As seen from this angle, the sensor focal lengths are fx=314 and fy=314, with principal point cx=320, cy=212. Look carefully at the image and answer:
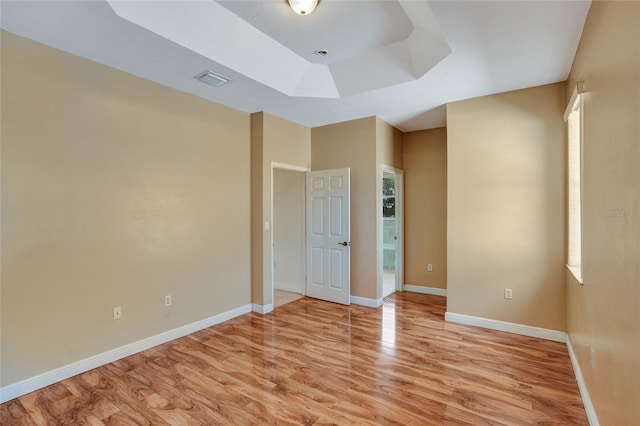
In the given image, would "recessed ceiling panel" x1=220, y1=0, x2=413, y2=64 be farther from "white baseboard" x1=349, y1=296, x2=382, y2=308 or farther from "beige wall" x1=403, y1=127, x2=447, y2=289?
"white baseboard" x1=349, y1=296, x2=382, y2=308

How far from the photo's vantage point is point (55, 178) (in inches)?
99.8

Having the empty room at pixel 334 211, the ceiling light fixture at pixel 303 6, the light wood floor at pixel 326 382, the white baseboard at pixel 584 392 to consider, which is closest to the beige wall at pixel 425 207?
the empty room at pixel 334 211

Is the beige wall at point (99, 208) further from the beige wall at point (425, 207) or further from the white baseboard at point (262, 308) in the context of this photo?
the beige wall at point (425, 207)

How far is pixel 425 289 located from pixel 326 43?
4.02 metres

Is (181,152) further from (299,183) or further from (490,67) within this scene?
(490,67)

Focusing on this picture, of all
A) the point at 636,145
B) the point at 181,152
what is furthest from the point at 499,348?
the point at 181,152

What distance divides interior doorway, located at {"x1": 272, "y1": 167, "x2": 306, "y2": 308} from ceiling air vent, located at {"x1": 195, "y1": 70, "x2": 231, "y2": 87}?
201 cm

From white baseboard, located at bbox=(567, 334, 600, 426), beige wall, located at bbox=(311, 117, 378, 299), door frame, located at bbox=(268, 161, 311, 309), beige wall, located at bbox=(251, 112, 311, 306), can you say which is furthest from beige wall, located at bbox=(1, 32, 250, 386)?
white baseboard, located at bbox=(567, 334, 600, 426)

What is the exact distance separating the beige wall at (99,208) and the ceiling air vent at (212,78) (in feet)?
1.61

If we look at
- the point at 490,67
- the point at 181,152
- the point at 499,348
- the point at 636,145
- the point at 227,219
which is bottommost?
the point at 499,348

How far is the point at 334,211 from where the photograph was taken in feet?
15.3

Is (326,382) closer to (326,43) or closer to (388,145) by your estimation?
(326,43)

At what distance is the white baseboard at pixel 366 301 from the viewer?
176 inches

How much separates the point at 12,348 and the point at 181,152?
2163 mm
